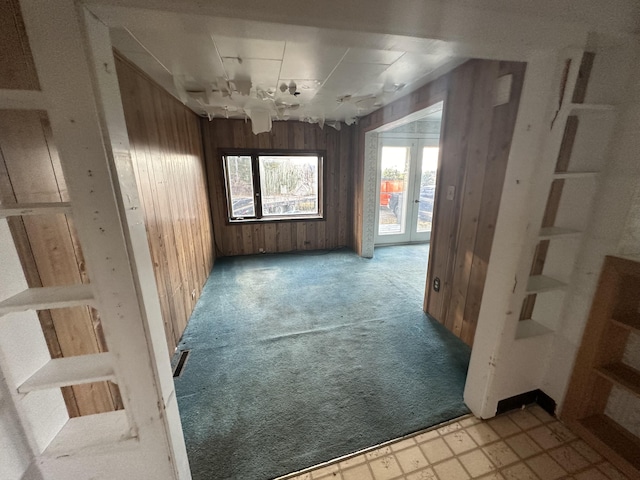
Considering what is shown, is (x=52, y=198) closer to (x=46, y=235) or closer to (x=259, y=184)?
(x=46, y=235)

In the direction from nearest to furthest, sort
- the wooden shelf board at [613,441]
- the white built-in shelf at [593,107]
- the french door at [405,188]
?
the white built-in shelf at [593,107], the wooden shelf board at [613,441], the french door at [405,188]

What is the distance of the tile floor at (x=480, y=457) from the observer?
50.0 inches

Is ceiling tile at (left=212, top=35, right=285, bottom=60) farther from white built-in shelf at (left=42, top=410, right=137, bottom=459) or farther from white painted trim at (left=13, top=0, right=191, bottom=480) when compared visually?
white built-in shelf at (left=42, top=410, right=137, bottom=459)

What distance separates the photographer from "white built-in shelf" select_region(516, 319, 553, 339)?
1499 millimetres

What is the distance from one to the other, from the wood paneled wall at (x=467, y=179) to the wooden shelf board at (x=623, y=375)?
0.75 metres

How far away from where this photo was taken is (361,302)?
2.91m

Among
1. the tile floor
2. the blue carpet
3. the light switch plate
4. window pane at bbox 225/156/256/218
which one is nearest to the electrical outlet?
the light switch plate

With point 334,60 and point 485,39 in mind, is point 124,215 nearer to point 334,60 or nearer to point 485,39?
point 485,39

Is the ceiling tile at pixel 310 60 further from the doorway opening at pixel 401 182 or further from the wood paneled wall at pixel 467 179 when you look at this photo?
the doorway opening at pixel 401 182

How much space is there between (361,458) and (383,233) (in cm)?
399

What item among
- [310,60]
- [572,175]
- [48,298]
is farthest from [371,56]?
[48,298]

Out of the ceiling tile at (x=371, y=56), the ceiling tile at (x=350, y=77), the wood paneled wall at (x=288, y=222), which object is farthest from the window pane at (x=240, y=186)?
the ceiling tile at (x=371, y=56)

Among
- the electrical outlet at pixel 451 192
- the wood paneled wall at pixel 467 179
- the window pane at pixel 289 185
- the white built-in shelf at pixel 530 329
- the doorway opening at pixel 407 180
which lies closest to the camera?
the white built-in shelf at pixel 530 329

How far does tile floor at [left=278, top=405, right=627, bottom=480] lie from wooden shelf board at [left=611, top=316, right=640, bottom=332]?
28.4 inches
